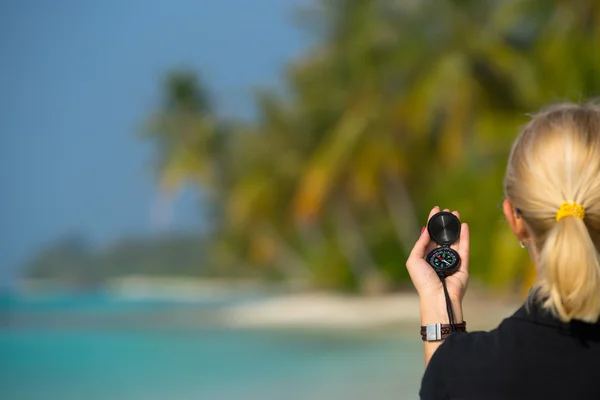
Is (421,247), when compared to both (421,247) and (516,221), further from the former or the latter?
(516,221)

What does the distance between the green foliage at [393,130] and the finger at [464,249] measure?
30.7 feet

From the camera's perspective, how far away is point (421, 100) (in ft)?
50.7

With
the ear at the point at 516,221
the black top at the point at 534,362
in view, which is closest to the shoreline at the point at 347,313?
the ear at the point at 516,221

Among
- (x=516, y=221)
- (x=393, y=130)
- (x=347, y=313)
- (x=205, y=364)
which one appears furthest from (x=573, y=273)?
(x=393, y=130)

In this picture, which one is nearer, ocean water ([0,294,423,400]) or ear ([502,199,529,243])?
ear ([502,199,529,243])

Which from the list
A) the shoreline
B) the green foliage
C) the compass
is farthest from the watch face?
the shoreline

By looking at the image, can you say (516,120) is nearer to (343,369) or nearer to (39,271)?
(343,369)

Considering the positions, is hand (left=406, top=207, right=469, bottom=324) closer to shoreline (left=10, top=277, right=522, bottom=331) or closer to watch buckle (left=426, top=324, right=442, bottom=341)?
watch buckle (left=426, top=324, right=442, bottom=341)

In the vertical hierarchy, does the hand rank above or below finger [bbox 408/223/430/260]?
below

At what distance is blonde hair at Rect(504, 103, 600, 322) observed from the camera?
1.04m

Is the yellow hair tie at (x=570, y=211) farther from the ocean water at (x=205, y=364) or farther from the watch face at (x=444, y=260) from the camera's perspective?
the ocean water at (x=205, y=364)

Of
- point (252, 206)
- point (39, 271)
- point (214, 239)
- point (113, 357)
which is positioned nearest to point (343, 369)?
point (113, 357)

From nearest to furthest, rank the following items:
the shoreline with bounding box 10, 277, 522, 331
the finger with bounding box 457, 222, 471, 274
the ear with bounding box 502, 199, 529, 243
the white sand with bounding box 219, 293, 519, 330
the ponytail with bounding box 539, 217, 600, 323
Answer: the ponytail with bounding box 539, 217, 600, 323 → the ear with bounding box 502, 199, 529, 243 → the finger with bounding box 457, 222, 471, 274 → the shoreline with bounding box 10, 277, 522, 331 → the white sand with bounding box 219, 293, 519, 330

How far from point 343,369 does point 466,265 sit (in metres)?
9.11
